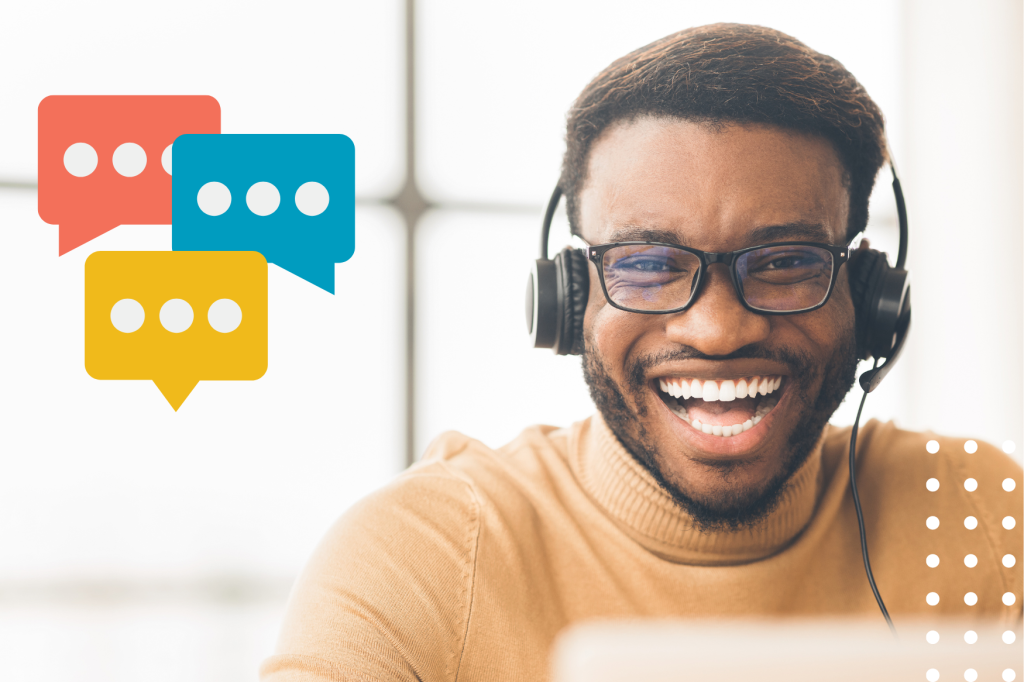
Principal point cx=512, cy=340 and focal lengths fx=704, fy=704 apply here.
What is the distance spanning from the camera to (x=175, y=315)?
138 centimetres

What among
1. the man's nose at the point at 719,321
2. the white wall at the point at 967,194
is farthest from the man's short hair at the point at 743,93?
the white wall at the point at 967,194

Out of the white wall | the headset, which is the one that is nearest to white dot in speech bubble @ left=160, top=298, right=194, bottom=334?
the headset

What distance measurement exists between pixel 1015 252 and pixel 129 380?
2.43m

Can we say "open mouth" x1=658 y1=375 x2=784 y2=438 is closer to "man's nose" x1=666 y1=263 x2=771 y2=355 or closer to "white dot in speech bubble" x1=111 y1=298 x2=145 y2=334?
"man's nose" x1=666 y1=263 x2=771 y2=355

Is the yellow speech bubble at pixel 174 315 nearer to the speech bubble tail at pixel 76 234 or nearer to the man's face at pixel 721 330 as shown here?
the speech bubble tail at pixel 76 234

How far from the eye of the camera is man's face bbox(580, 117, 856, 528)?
89 cm

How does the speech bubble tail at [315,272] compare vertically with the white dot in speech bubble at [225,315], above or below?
above

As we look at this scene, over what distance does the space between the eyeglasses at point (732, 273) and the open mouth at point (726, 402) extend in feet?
0.33

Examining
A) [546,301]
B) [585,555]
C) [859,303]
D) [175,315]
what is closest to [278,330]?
[175,315]

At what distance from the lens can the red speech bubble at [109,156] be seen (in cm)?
142

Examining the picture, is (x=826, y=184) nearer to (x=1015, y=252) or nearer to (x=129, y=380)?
(x=129, y=380)

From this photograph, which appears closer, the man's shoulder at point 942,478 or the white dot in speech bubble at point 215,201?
the man's shoulder at point 942,478

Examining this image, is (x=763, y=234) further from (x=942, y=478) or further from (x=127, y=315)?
(x=127, y=315)

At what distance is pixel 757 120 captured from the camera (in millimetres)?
918
